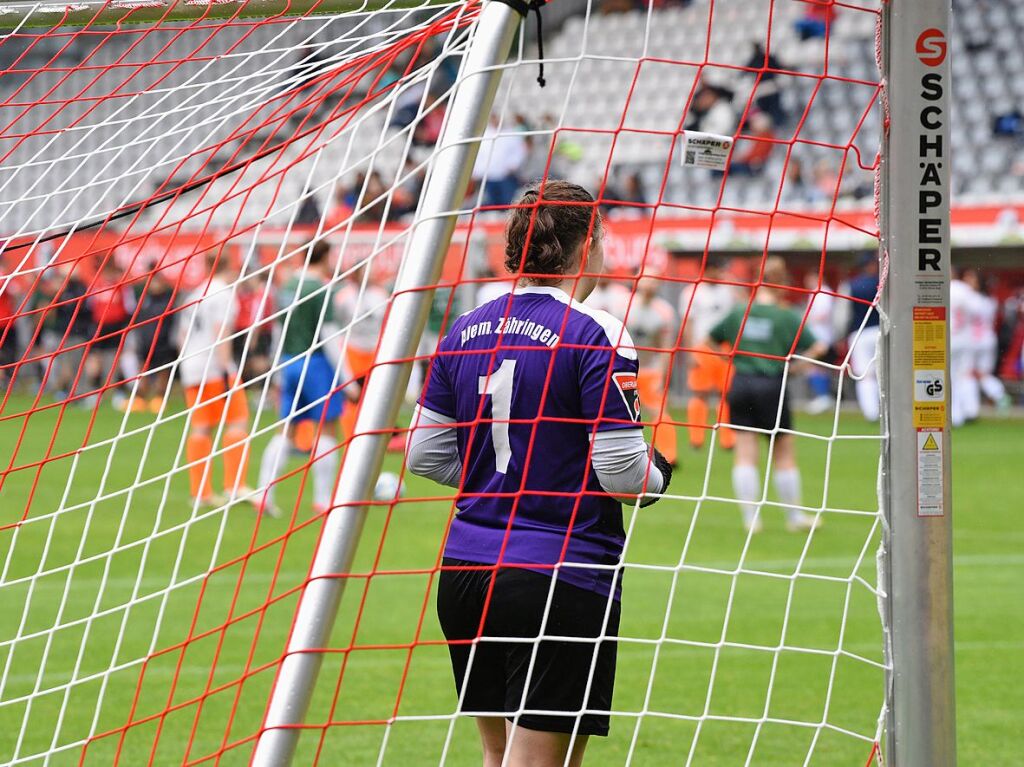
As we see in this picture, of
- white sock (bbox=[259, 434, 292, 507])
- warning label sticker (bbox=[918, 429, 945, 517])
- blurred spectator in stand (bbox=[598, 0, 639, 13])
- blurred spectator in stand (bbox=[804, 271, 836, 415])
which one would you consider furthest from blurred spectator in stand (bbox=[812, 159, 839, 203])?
warning label sticker (bbox=[918, 429, 945, 517])

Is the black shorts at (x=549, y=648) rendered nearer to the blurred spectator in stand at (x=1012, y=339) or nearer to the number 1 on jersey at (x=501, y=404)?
the number 1 on jersey at (x=501, y=404)

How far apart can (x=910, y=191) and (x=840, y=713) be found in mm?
3339

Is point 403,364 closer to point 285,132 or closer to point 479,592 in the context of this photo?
point 479,592

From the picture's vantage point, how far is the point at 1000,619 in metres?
7.15

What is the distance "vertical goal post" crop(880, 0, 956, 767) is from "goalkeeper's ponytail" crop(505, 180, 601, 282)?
0.72 metres

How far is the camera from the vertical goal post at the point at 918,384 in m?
2.75

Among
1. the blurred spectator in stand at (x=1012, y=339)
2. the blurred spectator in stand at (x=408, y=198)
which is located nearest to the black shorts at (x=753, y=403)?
the blurred spectator in stand at (x=408, y=198)

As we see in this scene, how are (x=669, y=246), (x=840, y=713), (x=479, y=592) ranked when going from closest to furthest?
(x=479, y=592)
(x=840, y=713)
(x=669, y=246)

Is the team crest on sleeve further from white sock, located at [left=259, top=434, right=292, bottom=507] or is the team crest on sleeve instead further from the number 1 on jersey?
white sock, located at [left=259, top=434, right=292, bottom=507]

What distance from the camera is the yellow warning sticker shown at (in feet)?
9.12

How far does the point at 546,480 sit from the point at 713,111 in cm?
1869

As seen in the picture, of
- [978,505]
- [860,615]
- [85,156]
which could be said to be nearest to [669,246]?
[978,505]

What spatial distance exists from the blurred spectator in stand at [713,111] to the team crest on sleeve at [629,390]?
17.8 m

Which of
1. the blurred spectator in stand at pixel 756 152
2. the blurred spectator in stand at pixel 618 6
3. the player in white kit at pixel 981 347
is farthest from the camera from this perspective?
the blurred spectator in stand at pixel 618 6
